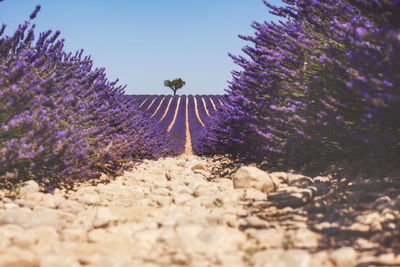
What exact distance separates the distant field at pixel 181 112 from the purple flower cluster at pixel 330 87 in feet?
36.1

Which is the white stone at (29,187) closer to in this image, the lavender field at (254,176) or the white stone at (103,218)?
the lavender field at (254,176)

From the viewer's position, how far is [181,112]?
25.9 m

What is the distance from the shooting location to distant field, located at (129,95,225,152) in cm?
1869

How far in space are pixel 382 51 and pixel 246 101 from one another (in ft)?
5.76

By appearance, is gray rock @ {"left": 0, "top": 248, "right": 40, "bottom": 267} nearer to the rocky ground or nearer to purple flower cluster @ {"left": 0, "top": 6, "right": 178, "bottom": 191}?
the rocky ground

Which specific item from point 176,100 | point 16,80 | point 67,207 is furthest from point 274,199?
point 176,100

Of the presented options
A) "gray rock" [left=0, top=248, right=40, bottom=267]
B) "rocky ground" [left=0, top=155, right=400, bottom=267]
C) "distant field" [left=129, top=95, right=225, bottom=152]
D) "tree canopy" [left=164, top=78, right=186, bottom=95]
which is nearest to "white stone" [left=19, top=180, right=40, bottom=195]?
"rocky ground" [left=0, top=155, right=400, bottom=267]

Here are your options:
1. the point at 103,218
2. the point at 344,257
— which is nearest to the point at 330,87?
the point at 344,257

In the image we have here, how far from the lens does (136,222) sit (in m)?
2.44

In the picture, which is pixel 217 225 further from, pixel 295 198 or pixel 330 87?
pixel 330 87

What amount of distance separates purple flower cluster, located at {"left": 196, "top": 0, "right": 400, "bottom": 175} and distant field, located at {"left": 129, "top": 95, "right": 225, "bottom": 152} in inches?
434

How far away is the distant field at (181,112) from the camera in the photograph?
1869 centimetres

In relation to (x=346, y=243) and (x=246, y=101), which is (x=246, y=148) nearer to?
(x=246, y=101)

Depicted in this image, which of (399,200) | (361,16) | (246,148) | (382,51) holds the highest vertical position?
(361,16)
